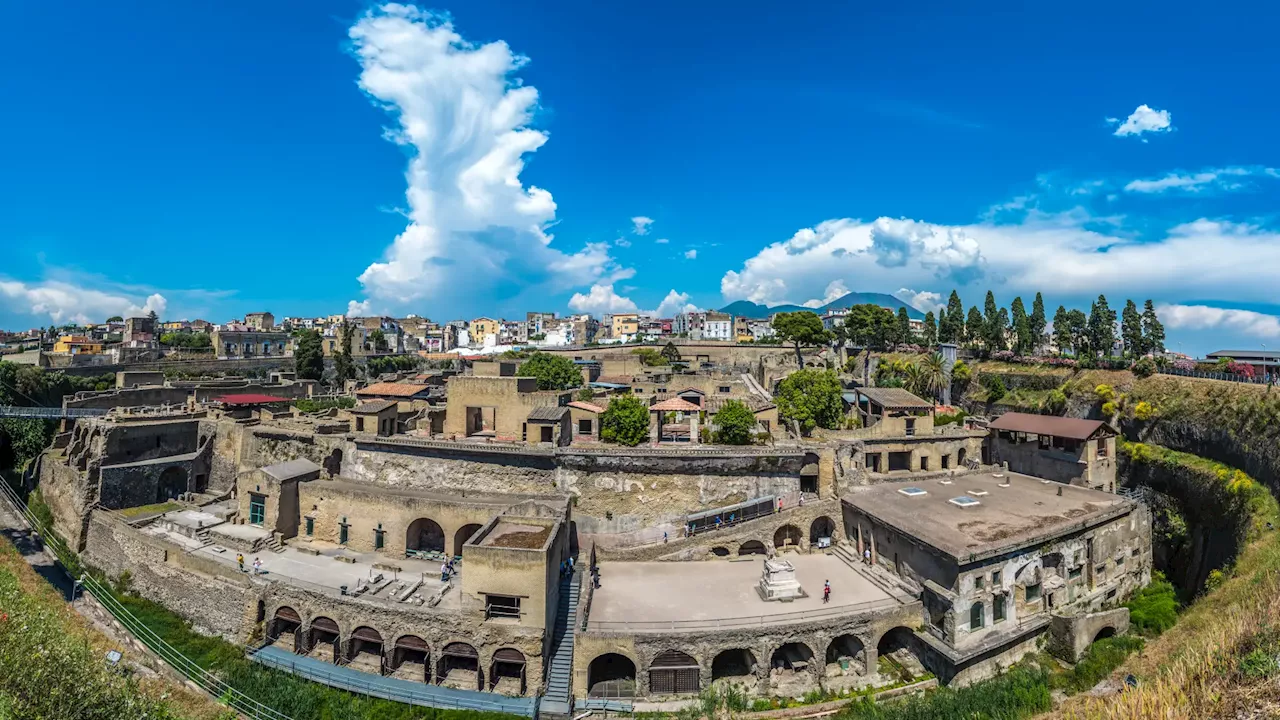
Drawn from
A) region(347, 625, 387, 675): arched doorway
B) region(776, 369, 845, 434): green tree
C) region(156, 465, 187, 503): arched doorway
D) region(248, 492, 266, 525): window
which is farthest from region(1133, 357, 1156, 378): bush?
region(156, 465, 187, 503): arched doorway

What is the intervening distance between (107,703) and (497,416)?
25830 millimetres

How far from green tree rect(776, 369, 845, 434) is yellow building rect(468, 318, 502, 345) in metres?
109

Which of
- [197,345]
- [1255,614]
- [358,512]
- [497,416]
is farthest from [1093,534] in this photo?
[197,345]

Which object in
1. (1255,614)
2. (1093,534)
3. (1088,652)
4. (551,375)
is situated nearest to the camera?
(1255,614)

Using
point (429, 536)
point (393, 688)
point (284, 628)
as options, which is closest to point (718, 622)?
point (393, 688)

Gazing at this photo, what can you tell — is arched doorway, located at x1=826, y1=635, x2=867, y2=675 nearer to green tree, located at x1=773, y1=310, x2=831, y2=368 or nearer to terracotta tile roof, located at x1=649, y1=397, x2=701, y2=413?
terracotta tile roof, located at x1=649, y1=397, x2=701, y2=413

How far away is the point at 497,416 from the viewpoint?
3934cm

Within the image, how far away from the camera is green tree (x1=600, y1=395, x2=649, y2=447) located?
119 ft

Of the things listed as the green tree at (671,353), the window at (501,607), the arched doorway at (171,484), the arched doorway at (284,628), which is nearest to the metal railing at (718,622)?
the window at (501,607)

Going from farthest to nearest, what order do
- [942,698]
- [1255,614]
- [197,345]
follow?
[197,345], [942,698], [1255,614]

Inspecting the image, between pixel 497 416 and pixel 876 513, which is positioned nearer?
pixel 876 513

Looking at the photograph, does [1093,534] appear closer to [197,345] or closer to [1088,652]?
[1088,652]

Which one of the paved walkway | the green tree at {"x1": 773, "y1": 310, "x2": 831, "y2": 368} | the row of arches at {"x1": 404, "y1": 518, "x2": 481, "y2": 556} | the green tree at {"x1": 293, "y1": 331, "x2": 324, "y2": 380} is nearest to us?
the paved walkway

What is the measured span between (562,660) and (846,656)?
1191cm
